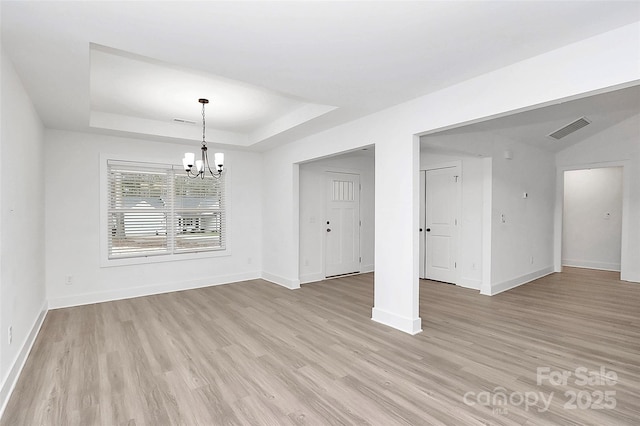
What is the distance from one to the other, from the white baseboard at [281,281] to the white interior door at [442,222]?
2515 millimetres

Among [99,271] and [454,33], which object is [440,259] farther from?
[99,271]

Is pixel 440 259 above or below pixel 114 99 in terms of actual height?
below

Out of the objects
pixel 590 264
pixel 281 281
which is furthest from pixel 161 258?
pixel 590 264

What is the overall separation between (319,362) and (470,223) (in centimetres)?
373

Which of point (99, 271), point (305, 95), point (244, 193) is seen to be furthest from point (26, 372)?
point (244, 193)

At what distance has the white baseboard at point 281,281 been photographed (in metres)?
5.42

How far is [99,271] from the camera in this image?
470 centimetres

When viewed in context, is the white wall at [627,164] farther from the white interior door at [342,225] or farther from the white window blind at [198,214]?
the white window blind at [198,214]

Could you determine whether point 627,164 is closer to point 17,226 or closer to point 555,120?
point 555,120

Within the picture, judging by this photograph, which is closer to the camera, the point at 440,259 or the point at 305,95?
the point at 305,95

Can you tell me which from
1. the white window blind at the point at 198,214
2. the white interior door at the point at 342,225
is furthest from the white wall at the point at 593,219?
the white window blind at the point at 198,214

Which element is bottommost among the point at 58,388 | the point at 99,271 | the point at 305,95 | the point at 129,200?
the point at 58,388

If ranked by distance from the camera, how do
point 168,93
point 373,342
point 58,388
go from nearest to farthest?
point 58,388
point 373,342
point 168,93

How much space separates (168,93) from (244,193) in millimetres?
2605
